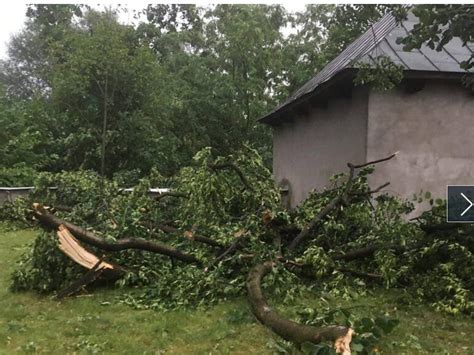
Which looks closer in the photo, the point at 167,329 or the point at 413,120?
the point at 167,329

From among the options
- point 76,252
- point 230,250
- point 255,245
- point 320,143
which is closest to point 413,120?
point 320,143

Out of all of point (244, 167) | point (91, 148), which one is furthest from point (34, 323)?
point (91, 148)

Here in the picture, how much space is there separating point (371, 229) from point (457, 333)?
197 centimetres

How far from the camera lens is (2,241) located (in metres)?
9.23

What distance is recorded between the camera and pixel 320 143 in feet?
30.7

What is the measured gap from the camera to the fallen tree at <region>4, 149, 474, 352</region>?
492 centimetres

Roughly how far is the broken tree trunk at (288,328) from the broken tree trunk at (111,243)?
102cm

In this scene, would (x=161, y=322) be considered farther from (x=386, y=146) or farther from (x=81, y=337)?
(x=386, y=146)

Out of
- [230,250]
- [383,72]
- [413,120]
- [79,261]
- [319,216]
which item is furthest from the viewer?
[413,120]

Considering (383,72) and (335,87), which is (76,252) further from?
(335,87)

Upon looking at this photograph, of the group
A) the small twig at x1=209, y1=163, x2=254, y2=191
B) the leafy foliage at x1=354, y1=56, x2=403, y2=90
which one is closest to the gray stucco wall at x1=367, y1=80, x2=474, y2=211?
the leafy foliage at x1=354, y1=56, x2=403, y2=90

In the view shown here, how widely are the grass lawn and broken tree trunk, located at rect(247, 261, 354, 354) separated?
148 mm

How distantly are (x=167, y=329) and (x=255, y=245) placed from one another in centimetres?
158

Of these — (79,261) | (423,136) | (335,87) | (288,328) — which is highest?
(335,87)
